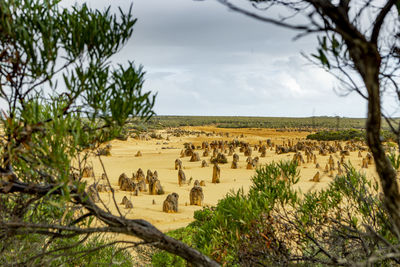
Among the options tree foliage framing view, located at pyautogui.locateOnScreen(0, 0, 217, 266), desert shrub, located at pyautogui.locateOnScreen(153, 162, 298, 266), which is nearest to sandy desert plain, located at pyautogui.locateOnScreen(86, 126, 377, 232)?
desert shrub, located at pyautogui.locateOnScreen(153, 162, 298, 266)

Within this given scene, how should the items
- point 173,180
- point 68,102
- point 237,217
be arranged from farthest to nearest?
point 173,180 → point 237,217 → point 68,102

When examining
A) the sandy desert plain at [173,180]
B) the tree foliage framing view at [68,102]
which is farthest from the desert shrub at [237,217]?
the tree foliage framing view at [68,102]

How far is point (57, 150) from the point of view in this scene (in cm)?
202

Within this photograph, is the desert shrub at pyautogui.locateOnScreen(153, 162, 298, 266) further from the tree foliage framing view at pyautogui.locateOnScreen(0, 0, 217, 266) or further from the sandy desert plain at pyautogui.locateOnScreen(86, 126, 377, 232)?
the tree foliage framing view at pyautogui.locateOnScreen(0, 0, 217, 266)

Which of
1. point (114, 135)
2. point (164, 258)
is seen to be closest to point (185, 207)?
point (164, 258)

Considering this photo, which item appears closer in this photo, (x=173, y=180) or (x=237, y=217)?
(x=237, y=217)

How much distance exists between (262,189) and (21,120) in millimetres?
3528

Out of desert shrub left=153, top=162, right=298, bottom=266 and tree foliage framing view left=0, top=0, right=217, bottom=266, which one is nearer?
tree foliage framing view left=0, top=0, right=217, bottom=266

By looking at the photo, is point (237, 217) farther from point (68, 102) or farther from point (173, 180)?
point (173, 180)

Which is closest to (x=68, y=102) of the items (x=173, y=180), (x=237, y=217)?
(x=237, y=217)

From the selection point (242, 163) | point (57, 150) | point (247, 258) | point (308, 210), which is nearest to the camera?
point (57, 150)

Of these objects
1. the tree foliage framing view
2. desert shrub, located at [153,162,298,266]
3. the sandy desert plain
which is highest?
the tree foliage framing view

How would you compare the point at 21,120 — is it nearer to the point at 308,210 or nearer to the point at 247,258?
the point at 247,258

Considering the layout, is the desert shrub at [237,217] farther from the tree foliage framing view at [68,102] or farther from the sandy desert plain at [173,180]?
the tree foliage framing view at [68,102]
